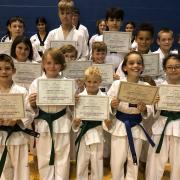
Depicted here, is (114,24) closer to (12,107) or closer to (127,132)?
(127,132)

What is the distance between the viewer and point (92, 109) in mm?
3039

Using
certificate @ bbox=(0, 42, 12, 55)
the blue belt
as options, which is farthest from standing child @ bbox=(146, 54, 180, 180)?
certificate @ bbox=(0, 42, 12, 55)

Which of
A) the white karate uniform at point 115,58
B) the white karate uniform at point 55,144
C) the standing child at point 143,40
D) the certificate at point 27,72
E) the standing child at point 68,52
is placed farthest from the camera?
the white karate uniform at point 115,58

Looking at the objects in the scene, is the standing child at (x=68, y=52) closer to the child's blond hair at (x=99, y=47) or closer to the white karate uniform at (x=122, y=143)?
the child's blond hair at (x=99, y=47)

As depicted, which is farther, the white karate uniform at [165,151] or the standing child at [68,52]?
the standing child at [68,52]

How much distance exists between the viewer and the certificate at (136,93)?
2959 mm

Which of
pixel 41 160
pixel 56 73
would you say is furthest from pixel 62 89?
pixel 41 160

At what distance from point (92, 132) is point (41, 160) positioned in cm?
56

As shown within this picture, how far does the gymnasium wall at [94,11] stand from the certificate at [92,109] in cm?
399

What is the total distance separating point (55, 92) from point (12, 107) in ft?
1.34

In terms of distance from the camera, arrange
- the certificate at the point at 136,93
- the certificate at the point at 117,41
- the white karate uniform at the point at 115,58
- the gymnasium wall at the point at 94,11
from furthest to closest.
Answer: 1. the gymnasium wall at the point at 94,11
2. the white karate uniform at the point at 115,58
3. the certificate at the point at 117,41
4. the certificate at the point at 136,93

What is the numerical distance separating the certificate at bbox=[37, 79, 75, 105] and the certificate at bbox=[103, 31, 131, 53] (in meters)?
1.22

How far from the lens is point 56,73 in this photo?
311cm

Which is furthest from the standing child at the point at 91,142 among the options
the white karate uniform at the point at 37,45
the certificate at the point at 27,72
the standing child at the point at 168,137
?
the white karate uniform at the point at 37,45
